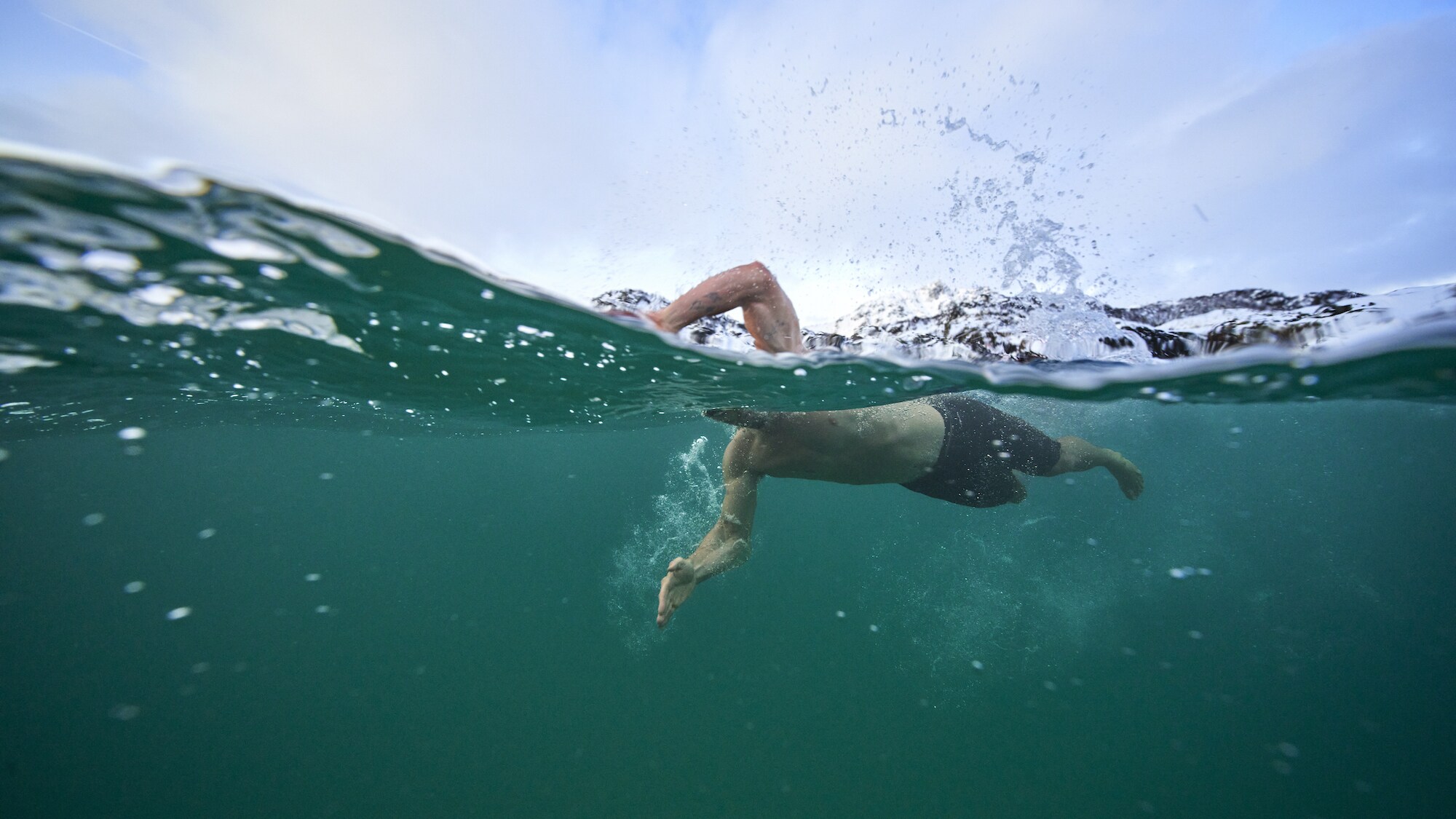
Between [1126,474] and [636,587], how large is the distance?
31969mm

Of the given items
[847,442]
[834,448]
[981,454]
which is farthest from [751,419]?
[981,454]

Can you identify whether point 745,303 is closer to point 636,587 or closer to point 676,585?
point 676,585

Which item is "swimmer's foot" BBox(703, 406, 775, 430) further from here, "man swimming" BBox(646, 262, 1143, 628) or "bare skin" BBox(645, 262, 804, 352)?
"bare skin" BBox(645, 262, 804, 352)

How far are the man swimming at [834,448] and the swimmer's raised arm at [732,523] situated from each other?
0.01 m

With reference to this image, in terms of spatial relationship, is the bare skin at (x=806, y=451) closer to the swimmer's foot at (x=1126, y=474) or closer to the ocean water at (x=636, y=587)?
the ocean water at (x=636, y=587)

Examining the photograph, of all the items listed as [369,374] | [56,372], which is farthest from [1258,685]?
[56,372]

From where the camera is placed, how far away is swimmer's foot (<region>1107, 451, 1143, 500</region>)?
772 cm

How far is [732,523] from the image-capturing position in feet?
19.2

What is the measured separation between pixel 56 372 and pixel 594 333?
1076cm

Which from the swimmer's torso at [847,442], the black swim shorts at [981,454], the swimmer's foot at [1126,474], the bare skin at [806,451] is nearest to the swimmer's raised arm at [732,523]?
the bare skin at [806,451]

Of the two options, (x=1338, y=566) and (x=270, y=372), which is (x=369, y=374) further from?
(x=1338, y=566)

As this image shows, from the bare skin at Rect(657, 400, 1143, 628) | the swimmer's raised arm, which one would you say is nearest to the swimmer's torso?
the bare skin at Rect(657, 400, 1143, 628)

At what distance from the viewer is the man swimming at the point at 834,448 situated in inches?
193

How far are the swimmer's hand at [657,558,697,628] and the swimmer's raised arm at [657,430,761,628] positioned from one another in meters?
0.05
